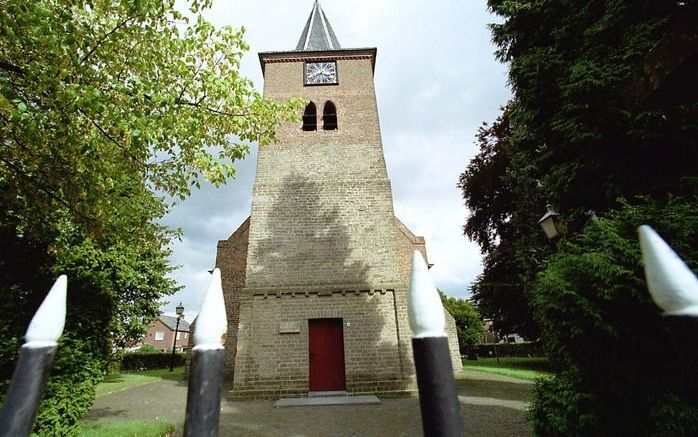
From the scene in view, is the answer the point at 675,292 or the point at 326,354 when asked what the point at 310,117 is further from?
the point at 675,292

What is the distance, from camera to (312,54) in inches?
694

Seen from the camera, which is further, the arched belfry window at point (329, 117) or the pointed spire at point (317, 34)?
the pointed spire at point (317, 34)

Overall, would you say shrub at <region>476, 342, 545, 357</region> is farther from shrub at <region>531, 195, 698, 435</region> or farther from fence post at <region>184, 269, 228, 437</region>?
fence post at <region>184, 269, 228, 437</region>

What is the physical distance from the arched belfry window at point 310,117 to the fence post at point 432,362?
51.1 feet

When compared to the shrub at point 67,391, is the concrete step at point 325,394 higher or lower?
lower

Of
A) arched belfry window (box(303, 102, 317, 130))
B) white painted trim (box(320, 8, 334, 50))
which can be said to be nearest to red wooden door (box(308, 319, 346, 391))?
arched belfry window (box(303, 102, 317, 130))

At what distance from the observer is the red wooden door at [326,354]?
40.0 ft

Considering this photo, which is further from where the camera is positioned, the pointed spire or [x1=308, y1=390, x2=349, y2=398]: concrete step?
the pointed spire

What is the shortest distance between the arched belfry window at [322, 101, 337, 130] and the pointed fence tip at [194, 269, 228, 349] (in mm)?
15461

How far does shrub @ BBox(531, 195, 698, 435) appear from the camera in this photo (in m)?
3.58

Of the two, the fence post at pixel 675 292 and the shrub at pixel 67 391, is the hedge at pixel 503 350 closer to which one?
the shrub at pixel 67 391

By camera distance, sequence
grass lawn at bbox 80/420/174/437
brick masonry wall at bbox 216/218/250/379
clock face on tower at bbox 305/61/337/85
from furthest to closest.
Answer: brick masonry wall at bbox 216/218/250/379
clock face on tower at bbox 305/61/337/85
grass lawn at bbox 80/420/174/437

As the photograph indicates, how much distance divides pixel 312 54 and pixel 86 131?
1357 centimetres

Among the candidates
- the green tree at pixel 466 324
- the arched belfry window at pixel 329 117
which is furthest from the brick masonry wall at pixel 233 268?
the green tree at pixel 466 324
